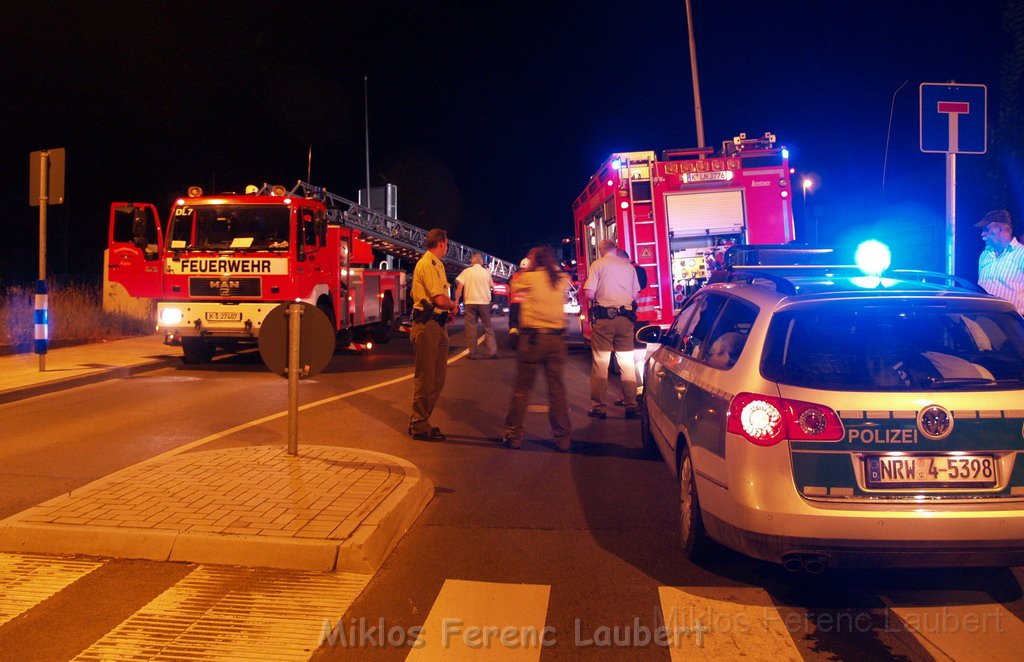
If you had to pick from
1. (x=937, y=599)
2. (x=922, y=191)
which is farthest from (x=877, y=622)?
(x=922, y=191)

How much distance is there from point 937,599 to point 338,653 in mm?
2974

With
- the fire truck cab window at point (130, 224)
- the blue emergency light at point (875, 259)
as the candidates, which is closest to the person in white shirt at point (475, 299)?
the fire truck cab window at point (130, 224)

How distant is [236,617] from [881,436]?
125 inches

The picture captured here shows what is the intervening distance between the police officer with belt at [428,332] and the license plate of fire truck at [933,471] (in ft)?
15.9

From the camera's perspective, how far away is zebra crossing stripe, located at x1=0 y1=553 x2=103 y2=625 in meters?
4.30

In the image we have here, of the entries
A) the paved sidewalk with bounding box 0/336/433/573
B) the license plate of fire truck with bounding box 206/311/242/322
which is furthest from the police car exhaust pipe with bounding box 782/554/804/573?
the license plate of fire truck with bounding box 206/311/242/322

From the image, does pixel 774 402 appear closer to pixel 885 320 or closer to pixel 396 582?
pixel 885 320

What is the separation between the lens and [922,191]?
20.2 metres

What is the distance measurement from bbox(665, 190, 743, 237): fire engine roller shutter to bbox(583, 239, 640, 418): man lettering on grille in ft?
11.2

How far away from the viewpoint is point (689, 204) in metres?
13.2

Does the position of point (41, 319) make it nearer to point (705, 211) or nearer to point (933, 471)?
point (705, 211)

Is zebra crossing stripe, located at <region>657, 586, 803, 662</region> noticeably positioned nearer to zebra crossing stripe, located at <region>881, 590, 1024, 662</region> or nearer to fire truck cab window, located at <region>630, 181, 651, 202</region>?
zebra crossing stripe, located at <region>881, 590, 1024, 662</region>

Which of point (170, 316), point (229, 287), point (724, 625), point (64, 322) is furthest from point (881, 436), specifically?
point (64, 322)

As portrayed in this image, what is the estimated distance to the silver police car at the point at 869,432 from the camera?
161 inches
